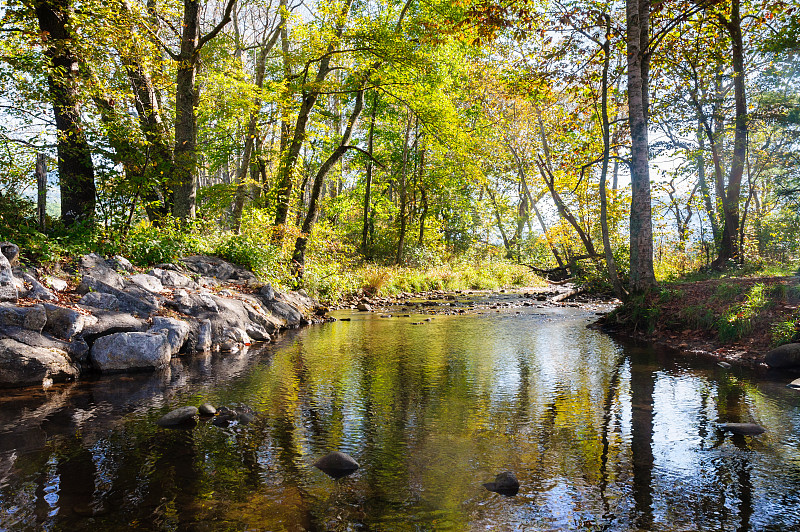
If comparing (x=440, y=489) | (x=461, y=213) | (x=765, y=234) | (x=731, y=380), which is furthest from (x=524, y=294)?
(x=440, y=489)

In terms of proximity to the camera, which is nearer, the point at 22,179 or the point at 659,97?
the point at 22,179

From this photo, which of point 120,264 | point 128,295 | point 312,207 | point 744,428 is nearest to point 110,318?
point 128,295

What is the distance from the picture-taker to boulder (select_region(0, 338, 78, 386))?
19.4 ft

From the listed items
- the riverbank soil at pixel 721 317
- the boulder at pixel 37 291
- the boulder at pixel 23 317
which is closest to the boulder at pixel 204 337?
the boulder at pixel 37 291

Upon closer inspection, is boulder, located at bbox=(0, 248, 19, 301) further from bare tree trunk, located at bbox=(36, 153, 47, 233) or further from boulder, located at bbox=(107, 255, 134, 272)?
bare tree trunk, located at bbox=(36, 153, 47, 233)

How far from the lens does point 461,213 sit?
3328 centimetres

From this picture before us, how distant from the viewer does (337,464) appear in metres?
3.76

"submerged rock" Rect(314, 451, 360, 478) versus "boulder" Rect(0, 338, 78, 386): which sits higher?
"boulder" Rect(0, 338, 78, 386)

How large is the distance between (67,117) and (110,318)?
529 centimetres

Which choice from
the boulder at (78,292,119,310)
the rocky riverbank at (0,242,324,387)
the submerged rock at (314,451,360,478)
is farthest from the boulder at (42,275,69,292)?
the submerged rock at (314,451,360,478)

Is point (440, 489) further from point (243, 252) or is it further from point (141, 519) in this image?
point (243, 252)

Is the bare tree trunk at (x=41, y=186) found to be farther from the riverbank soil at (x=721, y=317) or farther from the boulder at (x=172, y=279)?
the riverbank soil at (x=721, y=317)

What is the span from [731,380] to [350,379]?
16.8ft

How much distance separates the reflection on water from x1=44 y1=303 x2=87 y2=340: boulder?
88 centimetres
